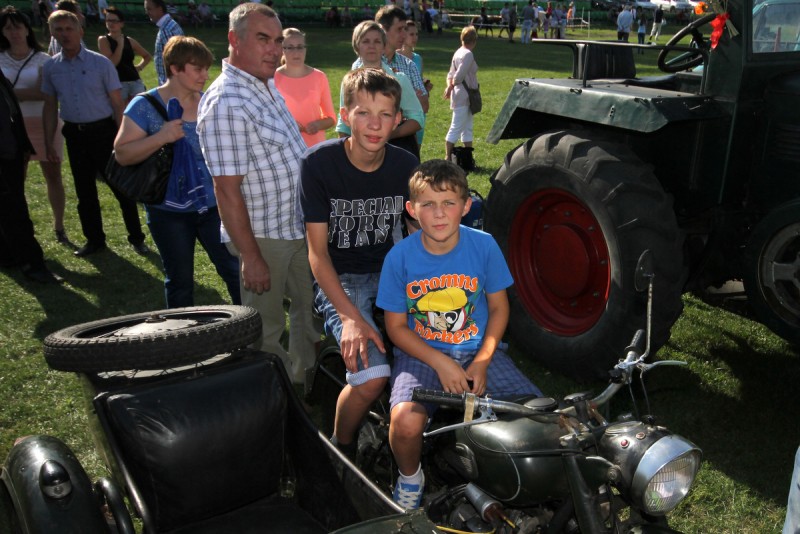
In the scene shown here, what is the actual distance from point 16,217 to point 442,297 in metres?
4.10

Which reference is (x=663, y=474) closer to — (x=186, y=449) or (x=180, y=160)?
(x=186, y=449)

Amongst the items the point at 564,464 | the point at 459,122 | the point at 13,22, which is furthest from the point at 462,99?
the point at 564,464

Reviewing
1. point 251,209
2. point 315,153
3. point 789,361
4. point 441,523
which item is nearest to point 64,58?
point 251,209

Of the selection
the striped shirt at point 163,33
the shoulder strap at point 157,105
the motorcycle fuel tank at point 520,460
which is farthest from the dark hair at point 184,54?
the striped shirt at point 163,33

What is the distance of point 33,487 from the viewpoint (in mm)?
2123

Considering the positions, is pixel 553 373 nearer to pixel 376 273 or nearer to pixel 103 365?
pixel 376 273

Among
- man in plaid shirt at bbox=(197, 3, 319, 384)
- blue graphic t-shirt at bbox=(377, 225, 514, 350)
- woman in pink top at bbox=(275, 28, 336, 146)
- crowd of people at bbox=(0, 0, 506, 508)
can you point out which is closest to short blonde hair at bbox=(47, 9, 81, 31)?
crowd of people at bbox=(0, 0, 506, 508)

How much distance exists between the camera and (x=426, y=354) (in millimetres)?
2494

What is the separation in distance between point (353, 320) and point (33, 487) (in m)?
1.16

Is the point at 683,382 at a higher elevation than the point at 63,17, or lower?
lower

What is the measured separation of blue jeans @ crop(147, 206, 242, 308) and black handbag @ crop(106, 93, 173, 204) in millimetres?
135

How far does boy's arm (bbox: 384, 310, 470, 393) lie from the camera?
2414 millimetres

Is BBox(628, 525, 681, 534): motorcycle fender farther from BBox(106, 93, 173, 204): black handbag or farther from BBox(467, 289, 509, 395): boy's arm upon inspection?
BBox(106, 93, 173, 204): black handbag

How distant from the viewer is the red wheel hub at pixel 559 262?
3918 mm
